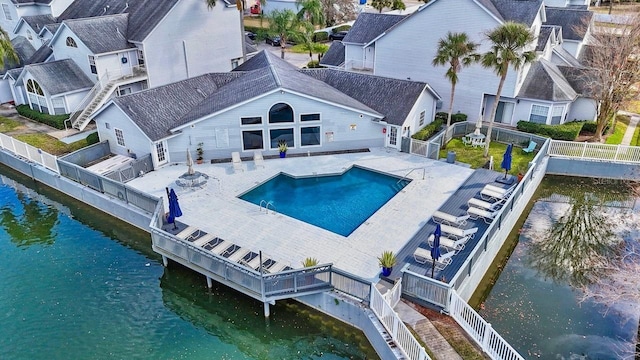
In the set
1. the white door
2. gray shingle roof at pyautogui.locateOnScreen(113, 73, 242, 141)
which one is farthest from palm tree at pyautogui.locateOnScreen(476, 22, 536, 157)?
gray shingle roof at pyautogui.locateOnScreen(113, 73, 242, 141)

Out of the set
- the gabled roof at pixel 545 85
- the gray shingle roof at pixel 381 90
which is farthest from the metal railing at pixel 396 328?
the gabled roof at pixel 545 85

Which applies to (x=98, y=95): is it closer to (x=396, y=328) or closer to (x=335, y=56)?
(x=335, y=56)

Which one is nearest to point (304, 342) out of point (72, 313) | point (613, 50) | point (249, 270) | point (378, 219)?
point (249, 270)

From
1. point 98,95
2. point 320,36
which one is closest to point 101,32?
point 98,95

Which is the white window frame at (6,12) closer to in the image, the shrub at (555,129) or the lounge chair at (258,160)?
the lounge chair at (258,160)

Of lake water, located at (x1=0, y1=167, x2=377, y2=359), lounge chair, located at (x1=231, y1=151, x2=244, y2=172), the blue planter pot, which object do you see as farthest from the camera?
lounge chair, located at (x1=231, y1=151, x2=244, y2=172)

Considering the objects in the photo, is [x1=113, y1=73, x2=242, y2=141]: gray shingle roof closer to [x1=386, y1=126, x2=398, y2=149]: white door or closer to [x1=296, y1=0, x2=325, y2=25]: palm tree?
[x1=386, y1=126, x2=398, y2=149]: white door
